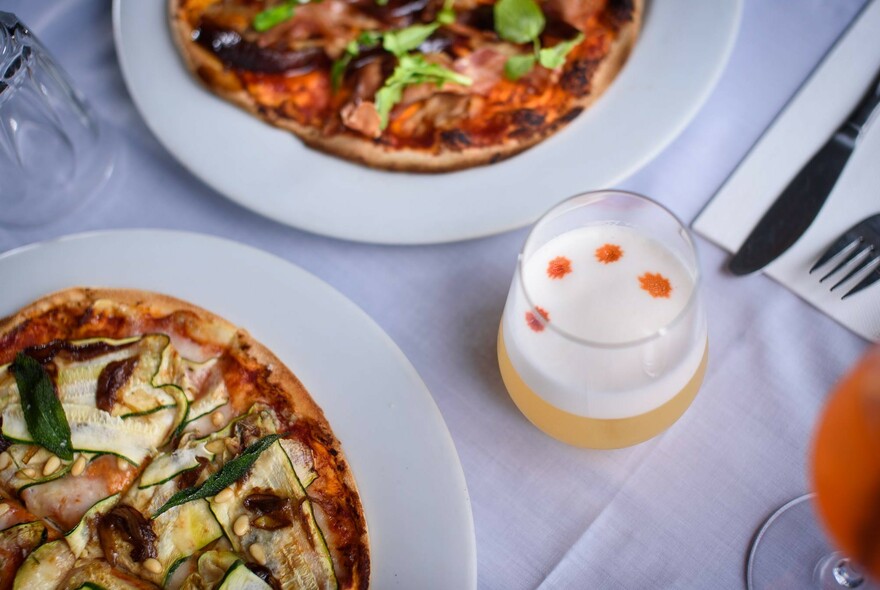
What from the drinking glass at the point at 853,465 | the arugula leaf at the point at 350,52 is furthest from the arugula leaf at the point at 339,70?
the drinking glass at the point at 853,465

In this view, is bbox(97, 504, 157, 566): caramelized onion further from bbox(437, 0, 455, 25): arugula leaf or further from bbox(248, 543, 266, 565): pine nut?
bbox(437, 0, 455, 25): arugula leaf

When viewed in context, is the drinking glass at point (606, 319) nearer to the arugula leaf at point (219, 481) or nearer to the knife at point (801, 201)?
the knife at point (801, 201)

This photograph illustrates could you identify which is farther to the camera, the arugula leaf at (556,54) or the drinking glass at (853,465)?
the arugula leaf at (556,54)

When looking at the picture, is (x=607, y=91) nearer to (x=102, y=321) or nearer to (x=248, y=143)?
(x=248, y=143)

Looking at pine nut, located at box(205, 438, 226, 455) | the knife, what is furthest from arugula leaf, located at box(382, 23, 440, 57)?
pine nut, located at box(205, 438, 226, 455)

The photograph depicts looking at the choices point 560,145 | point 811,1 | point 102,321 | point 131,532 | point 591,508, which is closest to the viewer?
point 131,532

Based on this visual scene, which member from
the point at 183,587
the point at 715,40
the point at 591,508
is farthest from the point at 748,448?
the point at 183,587

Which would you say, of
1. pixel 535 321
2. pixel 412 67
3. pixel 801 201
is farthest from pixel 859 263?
pixel 412 67

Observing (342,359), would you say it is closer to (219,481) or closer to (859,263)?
(219,481)
